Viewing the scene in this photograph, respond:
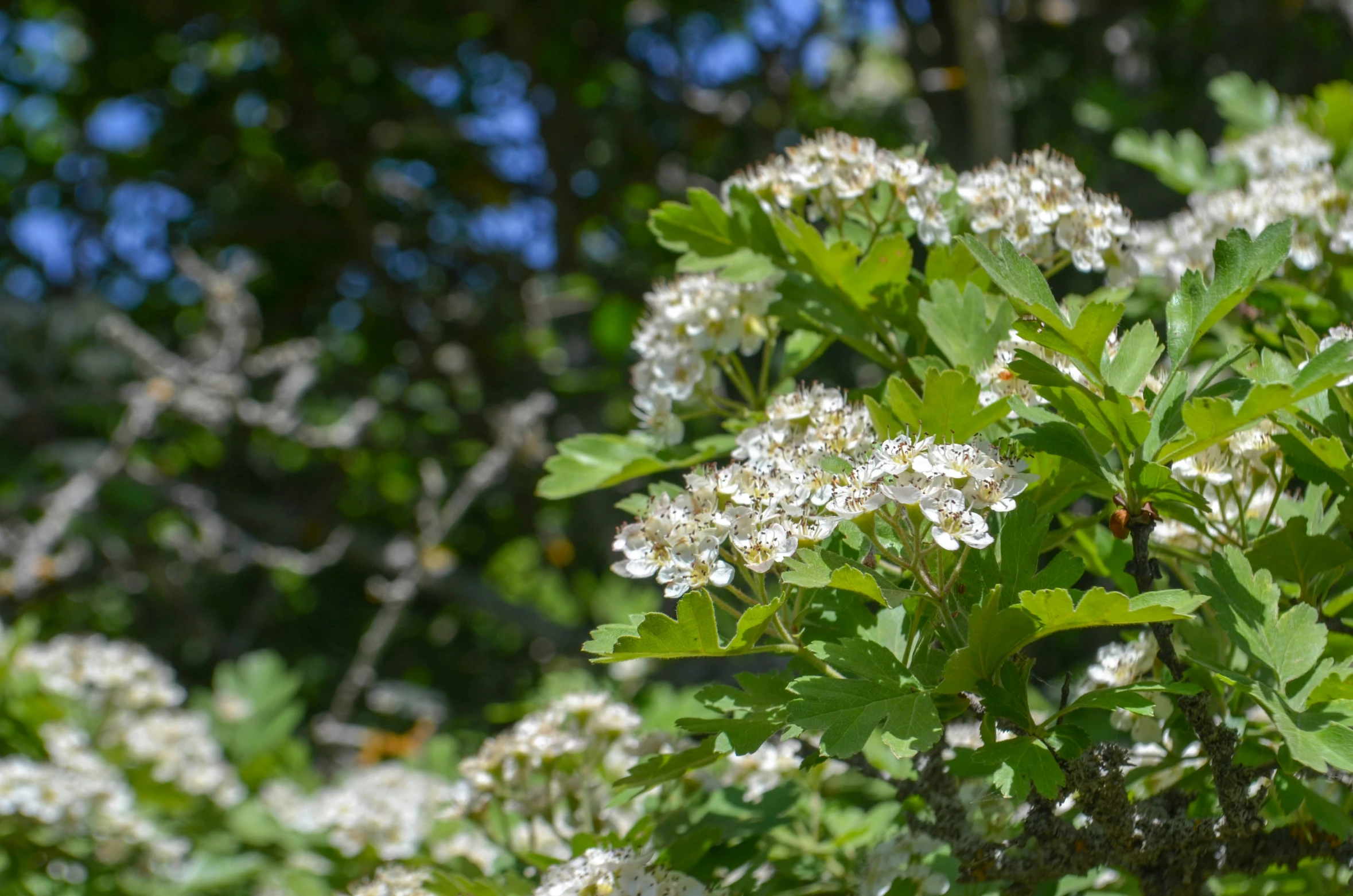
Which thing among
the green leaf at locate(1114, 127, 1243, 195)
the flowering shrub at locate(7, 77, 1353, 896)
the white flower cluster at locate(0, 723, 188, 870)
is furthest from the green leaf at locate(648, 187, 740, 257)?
the white flower cluster at locate(0, 723, 188, 870)

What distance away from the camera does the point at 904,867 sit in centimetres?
125

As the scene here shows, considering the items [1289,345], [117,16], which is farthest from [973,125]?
[117,16]

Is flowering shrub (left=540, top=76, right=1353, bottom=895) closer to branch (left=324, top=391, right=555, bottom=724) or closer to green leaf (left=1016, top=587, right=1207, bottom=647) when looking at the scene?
green leaf (left=1016, top=587, right=1207, bottom=647)

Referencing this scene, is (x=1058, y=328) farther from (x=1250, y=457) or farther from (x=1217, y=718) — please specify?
(x=1217, y=718)

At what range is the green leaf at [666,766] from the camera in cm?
111

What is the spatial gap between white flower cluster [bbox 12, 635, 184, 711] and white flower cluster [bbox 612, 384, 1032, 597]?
6.90ft

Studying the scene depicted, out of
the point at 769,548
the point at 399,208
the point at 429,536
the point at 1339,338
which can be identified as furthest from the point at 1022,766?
the point at 399,208

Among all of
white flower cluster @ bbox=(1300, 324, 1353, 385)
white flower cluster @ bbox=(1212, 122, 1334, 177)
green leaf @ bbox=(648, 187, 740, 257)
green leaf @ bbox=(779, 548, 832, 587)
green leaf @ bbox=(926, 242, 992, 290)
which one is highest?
white flower cluster @ bbox=(1212, 122, 1334, 177)

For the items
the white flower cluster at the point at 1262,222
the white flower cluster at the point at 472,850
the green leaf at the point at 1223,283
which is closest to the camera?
the green leaf at the point at 1223,283

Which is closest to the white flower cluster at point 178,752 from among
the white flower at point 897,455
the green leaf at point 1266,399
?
the white flower at point 897,455

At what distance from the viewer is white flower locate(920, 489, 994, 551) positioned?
3.01 feet

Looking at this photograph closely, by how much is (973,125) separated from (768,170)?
2099mm

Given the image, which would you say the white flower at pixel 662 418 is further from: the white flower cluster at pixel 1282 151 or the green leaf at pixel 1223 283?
the white flower cluster at pixel 1282 151

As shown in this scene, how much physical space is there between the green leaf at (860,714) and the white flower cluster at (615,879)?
14.5 inches
